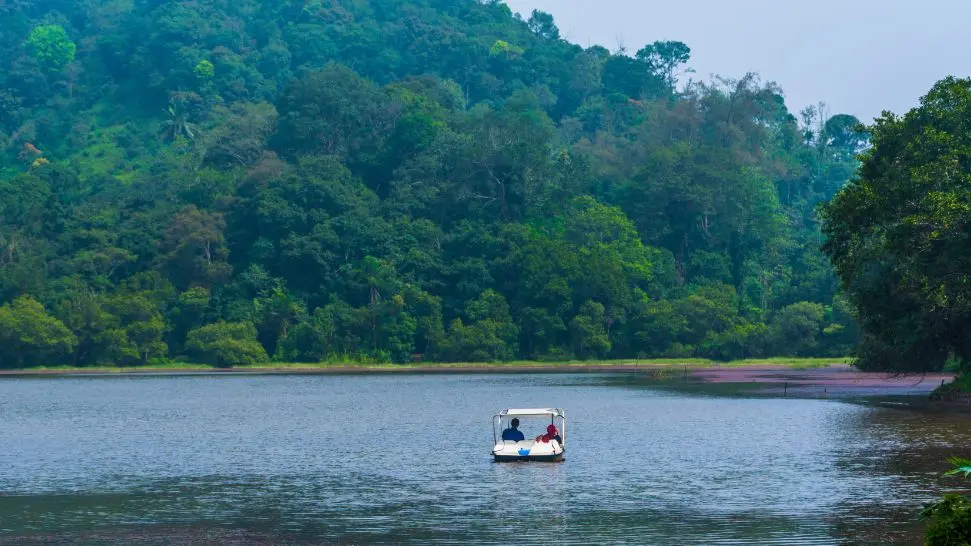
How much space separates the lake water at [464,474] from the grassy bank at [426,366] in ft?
161

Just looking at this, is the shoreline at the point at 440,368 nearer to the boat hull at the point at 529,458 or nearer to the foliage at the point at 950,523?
the boat hull at the point at 529,458

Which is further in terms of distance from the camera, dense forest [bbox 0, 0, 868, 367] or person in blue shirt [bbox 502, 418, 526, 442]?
dense forest [bbox 0, 0, 868, 367]

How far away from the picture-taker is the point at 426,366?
449ft

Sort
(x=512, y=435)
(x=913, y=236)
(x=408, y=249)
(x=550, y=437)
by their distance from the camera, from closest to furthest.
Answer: (x=550, y=437) < (x=512, y=435) < (x=913, y=236) < (x=408, y=249)

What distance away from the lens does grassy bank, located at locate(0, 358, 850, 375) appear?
131m

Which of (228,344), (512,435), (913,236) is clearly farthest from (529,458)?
(228,344)

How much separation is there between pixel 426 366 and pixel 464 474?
301ft

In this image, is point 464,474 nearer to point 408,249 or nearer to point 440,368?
point 440,368

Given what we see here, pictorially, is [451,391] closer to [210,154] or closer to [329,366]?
[329,366]

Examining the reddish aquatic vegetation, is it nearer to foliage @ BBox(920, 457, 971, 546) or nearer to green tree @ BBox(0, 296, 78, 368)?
foliage @ BBox(920, 457, 971, 546)

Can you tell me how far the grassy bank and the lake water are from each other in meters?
49.2

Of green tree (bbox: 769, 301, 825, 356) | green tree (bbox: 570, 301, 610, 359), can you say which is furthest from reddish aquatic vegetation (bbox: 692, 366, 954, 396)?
green tree (bbox: 570, 301, 610, 359)

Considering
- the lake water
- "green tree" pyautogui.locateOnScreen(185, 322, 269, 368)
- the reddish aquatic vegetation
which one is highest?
→ "green tree" pyautogui.locateOnScreen(185, 322, 269, 368)

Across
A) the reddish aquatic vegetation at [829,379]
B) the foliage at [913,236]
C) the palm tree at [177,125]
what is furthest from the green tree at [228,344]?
the foliage at [913,236]
